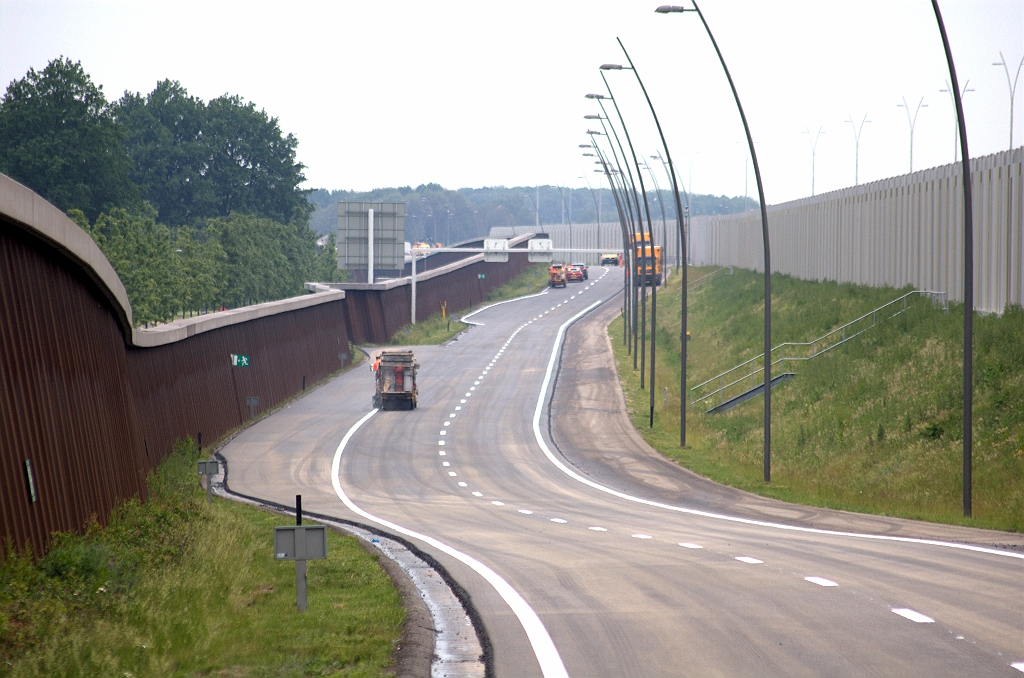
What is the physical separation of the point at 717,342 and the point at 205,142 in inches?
3233

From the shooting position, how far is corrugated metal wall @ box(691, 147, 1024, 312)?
109 ft

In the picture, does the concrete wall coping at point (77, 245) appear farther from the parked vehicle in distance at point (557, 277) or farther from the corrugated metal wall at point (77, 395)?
the parked vehicle in distance at point (557, 277)

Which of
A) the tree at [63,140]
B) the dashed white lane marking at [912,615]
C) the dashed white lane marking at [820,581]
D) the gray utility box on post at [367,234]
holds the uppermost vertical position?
the tree at [63,140]

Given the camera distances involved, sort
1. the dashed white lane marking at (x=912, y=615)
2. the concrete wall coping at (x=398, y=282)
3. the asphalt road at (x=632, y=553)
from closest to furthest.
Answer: the asphalt road at (x=632, y=553), the dashed white lane marking at (x=912, y=615), the concrete wall coping at (x=398, y=282)

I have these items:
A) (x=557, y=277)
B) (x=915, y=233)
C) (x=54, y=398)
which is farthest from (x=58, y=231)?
(x=557, y=277)

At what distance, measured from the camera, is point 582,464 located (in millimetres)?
35844

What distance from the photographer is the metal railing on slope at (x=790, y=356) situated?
42000 millimetres

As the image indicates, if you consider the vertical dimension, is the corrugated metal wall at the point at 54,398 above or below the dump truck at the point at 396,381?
above

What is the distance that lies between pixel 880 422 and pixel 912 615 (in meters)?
21.7

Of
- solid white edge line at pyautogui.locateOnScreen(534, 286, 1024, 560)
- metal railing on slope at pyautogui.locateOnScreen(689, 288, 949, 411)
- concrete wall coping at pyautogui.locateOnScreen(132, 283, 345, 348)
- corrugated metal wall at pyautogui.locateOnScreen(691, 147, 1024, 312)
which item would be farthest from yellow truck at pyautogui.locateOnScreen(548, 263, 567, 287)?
metal railing on slope at pyautogui.locateOnScreen(689, 288, 949, 411)

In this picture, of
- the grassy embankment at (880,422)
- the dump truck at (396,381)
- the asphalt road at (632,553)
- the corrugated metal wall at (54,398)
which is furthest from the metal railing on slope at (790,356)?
the corrugated metal wall at (54,398)

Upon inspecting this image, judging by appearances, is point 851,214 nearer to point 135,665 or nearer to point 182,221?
point 135,665

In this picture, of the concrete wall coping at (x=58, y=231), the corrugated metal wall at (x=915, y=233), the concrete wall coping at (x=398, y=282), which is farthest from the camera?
the concrete wall coping at (x=398, y=282)

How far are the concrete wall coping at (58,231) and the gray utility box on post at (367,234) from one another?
166 feet
